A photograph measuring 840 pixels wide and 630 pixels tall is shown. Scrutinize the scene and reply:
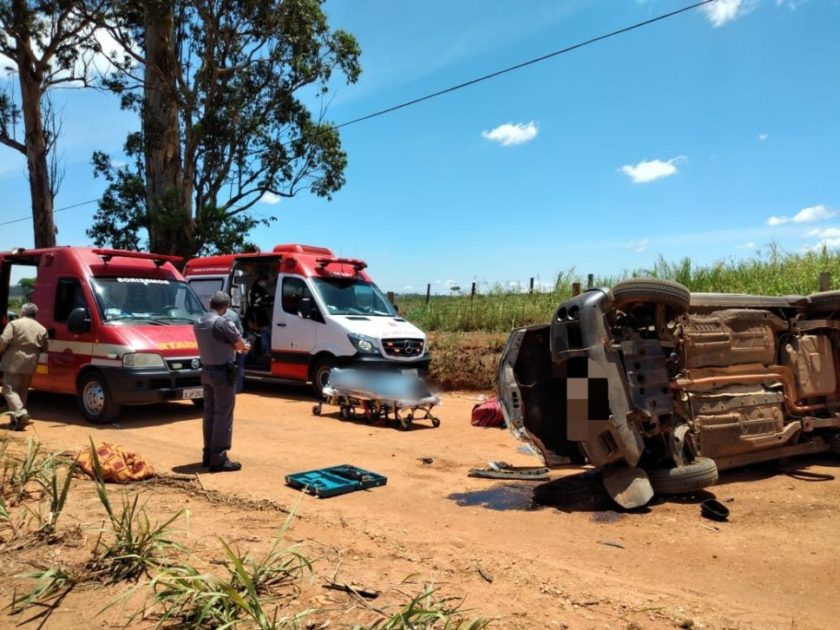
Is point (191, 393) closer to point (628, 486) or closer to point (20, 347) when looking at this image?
point (20, 347)

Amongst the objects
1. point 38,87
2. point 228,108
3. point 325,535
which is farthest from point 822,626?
point 38,87

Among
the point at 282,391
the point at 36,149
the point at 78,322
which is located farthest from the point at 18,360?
the point at 36,149

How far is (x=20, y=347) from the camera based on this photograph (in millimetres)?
8594

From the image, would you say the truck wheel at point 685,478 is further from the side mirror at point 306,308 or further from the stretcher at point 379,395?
the side mirror at point 306,308

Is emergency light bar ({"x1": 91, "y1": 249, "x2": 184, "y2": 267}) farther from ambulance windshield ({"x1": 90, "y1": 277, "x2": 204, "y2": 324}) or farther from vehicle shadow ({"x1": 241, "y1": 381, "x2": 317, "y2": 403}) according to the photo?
vehicle shadow ({"x1": 241, "y1": 381, "x2": 317, "y2": 403})

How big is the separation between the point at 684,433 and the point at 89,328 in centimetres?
773

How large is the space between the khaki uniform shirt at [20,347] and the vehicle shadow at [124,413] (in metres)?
1.07

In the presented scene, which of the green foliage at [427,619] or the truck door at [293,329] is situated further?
the truck door at [293,329]

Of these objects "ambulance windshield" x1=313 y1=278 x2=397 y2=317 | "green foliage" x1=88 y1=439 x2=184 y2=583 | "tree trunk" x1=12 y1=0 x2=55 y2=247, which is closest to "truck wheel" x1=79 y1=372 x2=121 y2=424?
"ambulance windshield" x1=313 y1=278 x2=397 y2=317

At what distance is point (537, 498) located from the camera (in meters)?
5.57

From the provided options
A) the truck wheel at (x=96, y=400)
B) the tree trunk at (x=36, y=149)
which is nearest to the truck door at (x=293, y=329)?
the truck wheel at (x=96, y=400)

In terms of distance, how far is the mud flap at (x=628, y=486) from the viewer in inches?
199

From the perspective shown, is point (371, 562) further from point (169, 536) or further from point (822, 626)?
point (822, 626)

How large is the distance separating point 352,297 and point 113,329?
14.1 ft
